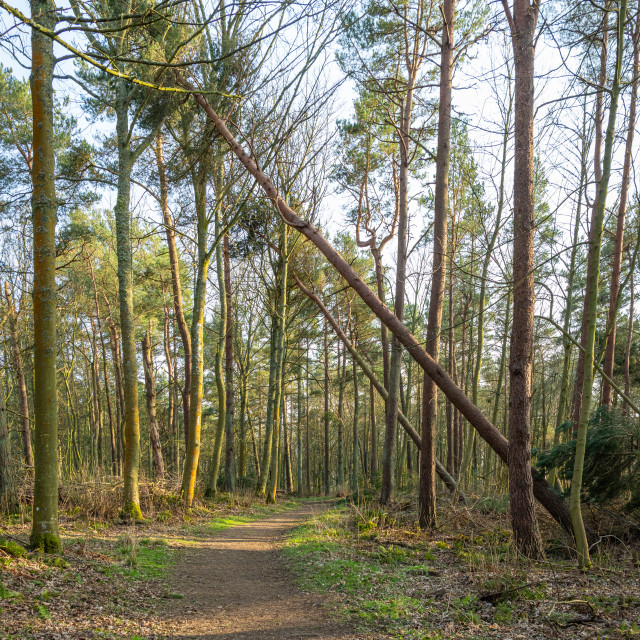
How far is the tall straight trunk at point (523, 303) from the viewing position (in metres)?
5.67

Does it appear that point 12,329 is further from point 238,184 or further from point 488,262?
point 488,262

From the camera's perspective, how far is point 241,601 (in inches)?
187

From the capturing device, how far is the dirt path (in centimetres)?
378

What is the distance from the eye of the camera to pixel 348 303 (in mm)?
18750

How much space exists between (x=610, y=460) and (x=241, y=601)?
5.30 metres

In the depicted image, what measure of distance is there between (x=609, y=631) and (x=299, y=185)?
12407mm

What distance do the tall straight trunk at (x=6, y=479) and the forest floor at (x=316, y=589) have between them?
0.57 metres

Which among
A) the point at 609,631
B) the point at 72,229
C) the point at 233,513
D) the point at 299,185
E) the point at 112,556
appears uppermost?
the point at 299,185

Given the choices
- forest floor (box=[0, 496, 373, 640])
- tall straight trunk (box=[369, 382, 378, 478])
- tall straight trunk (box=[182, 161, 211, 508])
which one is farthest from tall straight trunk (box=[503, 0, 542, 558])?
tall straight trunk (box=[369, 382, 378, 478])

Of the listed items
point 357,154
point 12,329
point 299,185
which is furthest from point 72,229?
point 357,154

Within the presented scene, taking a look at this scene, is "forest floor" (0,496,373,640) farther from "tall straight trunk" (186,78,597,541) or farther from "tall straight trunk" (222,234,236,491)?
"tall straight trunk" (222,234,236,491)

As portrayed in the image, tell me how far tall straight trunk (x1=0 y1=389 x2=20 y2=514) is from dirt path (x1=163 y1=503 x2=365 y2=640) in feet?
10.2

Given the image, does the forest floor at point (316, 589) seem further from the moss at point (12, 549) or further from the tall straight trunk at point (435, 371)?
the tall straight trunk at point (435, 371)

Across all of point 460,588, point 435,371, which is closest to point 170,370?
point 435,371
